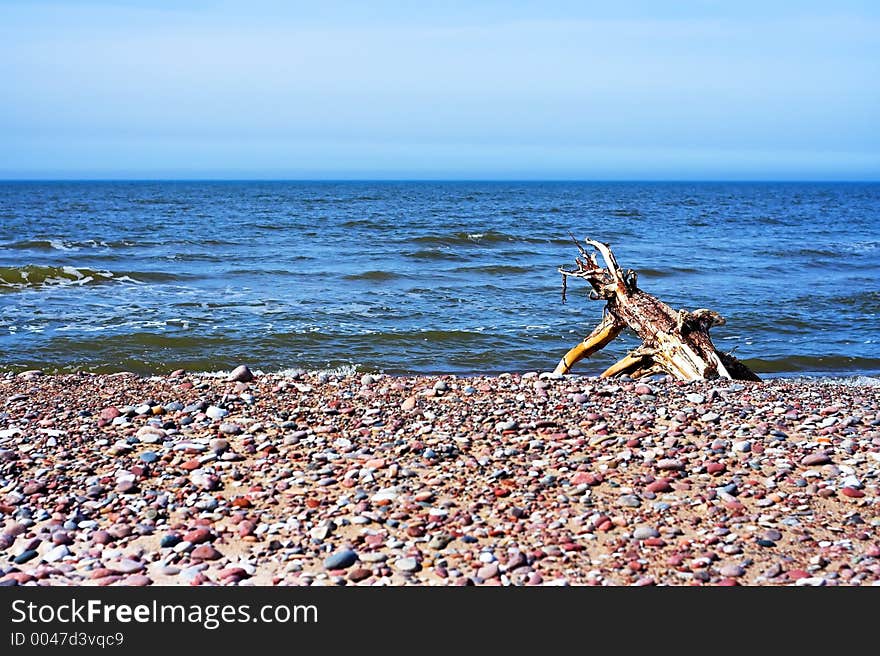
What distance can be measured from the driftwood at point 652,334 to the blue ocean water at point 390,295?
2.50 meters

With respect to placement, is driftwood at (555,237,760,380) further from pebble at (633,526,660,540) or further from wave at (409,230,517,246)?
wave at (409,230,517,246)

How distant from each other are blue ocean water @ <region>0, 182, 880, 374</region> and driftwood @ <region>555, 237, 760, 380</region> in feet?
8.21

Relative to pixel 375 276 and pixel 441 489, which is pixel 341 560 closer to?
pixel 441 489

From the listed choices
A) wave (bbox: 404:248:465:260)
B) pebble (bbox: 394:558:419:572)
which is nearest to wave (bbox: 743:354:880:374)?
pebble (bbox: 394:558:419:572)

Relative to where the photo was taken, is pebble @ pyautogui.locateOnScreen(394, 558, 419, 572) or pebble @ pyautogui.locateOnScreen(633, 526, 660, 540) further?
pebble @ pyautogui.locateOnScreen(633, 526, 660, 540)

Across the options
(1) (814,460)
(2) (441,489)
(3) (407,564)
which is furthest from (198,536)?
(1) (814,460)

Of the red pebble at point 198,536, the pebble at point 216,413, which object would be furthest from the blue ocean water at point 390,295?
the red pebble at point 198,536

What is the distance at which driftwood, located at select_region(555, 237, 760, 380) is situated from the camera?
1092 centimetres

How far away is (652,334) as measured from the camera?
1141cm

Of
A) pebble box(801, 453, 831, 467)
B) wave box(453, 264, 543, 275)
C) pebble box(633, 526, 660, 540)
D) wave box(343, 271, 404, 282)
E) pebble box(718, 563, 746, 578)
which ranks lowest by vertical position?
pebble box(718, 563, 746, 578)

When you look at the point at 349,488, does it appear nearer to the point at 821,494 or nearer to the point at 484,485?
the point at 484,485

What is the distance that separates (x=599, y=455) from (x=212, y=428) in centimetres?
360

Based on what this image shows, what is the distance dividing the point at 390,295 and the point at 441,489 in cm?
1553

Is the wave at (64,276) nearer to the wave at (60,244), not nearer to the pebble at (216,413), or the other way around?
the wave at (60,244)
